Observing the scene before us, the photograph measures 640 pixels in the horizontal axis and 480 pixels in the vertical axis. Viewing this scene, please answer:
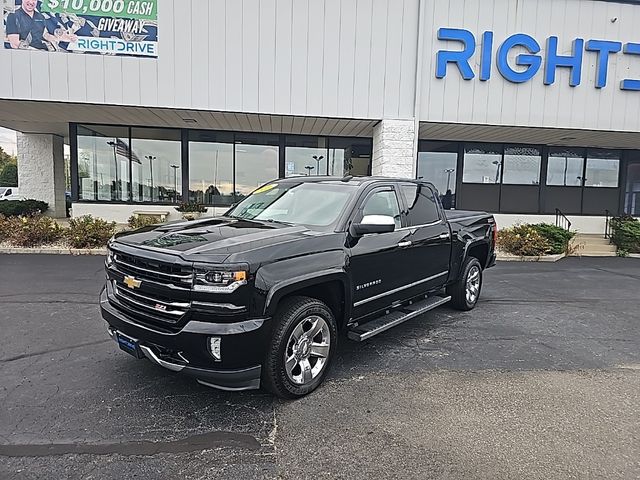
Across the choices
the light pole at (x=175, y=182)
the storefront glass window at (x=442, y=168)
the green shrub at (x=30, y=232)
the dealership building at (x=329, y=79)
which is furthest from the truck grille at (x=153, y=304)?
the storefront glass window at (x=442, y=168)

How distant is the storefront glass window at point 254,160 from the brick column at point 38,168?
28.9ft

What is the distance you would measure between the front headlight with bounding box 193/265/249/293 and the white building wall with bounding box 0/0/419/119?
9.56m

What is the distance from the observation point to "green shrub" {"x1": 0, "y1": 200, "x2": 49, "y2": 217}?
15.3 meters

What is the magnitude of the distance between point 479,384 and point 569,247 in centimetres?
1081

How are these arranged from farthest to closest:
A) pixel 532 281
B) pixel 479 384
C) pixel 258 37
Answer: pixel 258 37 → pixel 532 281 → pixel 479 384

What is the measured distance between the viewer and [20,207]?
16.0 metres

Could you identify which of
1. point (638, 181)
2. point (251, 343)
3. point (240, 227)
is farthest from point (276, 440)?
point (638, 181)

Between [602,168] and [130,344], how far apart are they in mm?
18912

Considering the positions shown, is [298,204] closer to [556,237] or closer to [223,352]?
[223,352]

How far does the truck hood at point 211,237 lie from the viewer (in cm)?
335

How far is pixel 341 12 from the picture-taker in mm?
11852

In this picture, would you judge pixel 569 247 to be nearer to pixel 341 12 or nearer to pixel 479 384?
pixel 341 12

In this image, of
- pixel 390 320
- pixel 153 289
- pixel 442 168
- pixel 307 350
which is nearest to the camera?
pixel 153 289

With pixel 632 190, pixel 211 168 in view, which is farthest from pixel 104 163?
pixel 632 190
